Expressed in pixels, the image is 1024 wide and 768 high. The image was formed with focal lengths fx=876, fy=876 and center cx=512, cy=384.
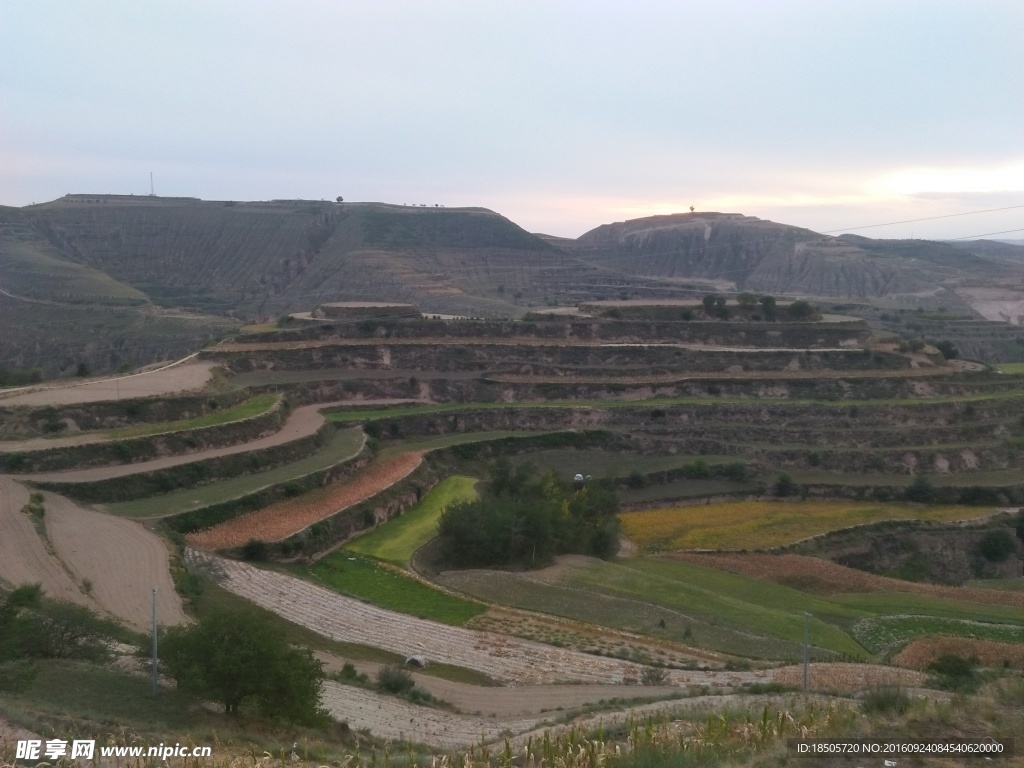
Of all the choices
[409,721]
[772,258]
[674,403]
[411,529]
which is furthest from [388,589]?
[772,258]

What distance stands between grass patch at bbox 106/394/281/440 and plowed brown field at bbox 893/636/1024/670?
25269 millimetres

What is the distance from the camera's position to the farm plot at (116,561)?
19938mm

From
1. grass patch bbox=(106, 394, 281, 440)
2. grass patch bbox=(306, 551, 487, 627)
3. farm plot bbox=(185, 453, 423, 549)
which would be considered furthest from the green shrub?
grass patch bbox=(106, 394, 281, 440)

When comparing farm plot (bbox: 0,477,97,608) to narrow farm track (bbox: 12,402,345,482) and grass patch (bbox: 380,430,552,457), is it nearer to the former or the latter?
narrow farm track (bbox: 12,402,345,482)

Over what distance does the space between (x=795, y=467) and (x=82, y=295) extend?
224 feet

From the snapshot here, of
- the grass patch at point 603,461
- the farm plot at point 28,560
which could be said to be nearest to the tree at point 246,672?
the farm plot at point 28,560

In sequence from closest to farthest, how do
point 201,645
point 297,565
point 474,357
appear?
point 201,645
point 297,565
point 474,357

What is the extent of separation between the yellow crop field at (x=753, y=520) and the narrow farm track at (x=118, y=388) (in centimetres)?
2046

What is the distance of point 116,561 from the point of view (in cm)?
2247

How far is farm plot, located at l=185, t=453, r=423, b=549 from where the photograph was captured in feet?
85.8

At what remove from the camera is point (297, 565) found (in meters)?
26.2

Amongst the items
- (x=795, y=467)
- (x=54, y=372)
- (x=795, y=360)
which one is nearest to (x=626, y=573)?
(x=795, y=467)

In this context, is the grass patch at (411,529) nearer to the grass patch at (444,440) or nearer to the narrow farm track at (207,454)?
the grass patch at (444,440)

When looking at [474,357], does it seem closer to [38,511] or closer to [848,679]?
[38,511]
